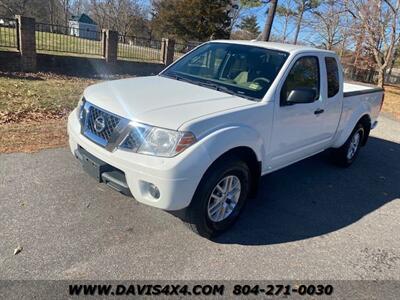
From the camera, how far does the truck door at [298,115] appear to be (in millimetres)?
3680

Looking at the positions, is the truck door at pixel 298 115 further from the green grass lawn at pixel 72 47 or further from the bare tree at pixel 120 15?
the bare tree at pixel 120 15

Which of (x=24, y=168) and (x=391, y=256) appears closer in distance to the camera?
(x=391, y=256)

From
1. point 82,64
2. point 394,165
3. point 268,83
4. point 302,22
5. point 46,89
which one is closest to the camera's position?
point 268,83

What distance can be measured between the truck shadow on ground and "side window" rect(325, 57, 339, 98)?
1.35 metres

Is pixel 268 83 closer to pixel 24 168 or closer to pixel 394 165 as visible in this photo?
pixel 24 168

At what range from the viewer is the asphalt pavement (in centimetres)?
286

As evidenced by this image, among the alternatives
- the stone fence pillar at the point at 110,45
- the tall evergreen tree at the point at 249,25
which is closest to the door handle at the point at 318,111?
the stone fence pillar at the point at 110,45

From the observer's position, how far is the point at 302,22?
37.8 metres

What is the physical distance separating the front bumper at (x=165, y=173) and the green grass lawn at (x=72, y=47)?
9.97 m

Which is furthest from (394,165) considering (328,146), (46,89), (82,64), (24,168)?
(82,64)

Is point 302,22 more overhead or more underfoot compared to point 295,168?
more overhead

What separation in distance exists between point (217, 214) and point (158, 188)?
2.68 ft

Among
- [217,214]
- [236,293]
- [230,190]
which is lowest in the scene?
[236,293]

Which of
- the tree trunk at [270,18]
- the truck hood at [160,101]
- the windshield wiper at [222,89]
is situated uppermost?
the tree trunk at [270,18]
